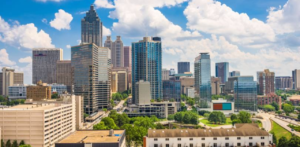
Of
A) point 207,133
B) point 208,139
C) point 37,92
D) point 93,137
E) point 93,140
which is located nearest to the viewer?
point 93,140

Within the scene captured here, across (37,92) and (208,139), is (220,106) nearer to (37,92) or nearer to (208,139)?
(208,139)

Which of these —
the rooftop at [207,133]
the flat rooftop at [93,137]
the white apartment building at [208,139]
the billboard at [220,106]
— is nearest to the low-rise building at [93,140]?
the flat rooftop at [93,137]

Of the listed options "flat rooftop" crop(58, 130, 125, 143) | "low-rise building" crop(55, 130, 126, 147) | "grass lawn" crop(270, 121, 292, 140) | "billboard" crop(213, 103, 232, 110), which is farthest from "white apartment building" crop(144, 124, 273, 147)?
"billboard" crop(213, 103, 232, 110)

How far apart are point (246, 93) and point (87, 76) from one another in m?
109

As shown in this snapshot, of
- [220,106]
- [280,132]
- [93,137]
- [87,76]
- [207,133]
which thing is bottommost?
[280,132]

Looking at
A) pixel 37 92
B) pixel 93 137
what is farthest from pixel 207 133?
pixel 37 92

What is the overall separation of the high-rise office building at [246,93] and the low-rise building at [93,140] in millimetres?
137231

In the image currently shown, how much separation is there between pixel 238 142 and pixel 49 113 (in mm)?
53163

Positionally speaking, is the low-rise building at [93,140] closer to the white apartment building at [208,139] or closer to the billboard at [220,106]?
the white apartment building at [208,139]

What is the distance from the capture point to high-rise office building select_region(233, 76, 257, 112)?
18140 centimetres

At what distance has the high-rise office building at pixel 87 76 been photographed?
16438 cm

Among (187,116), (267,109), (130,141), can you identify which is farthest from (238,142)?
(267,109)

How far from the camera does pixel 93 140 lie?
192 feet

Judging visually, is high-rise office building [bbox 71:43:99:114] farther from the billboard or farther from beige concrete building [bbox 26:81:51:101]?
the billboard
